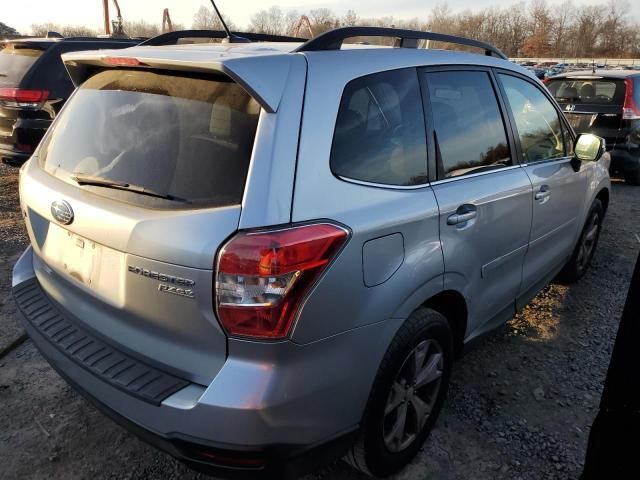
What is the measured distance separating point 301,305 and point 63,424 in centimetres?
170

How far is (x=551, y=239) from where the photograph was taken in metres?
3.34

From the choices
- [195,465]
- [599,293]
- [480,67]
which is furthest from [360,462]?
[599,293]

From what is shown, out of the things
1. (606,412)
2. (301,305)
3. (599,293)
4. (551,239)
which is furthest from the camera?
(599,293)

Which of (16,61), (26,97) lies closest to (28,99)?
(26,97)

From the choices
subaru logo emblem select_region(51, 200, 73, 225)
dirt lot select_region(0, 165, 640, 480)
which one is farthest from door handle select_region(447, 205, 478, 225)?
subaru logo emblem select_region(51, 200, 73, 225)

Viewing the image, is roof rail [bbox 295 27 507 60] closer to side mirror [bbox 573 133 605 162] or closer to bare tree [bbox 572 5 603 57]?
side mirror [bbox 573 133 605 162]

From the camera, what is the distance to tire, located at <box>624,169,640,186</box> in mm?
7633

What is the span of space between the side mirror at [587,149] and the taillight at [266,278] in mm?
2611

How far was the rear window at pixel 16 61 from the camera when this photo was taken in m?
5.91

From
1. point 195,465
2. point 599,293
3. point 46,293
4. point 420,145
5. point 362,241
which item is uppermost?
point 420,145

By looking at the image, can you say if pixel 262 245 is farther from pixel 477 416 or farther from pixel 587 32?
pixel 587 32

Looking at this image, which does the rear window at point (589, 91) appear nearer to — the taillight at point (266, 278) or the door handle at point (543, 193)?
the door handle at point (543, 193)

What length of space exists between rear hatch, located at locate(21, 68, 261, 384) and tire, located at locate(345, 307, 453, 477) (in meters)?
0.68

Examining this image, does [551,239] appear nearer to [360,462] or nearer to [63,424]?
[360,462]
